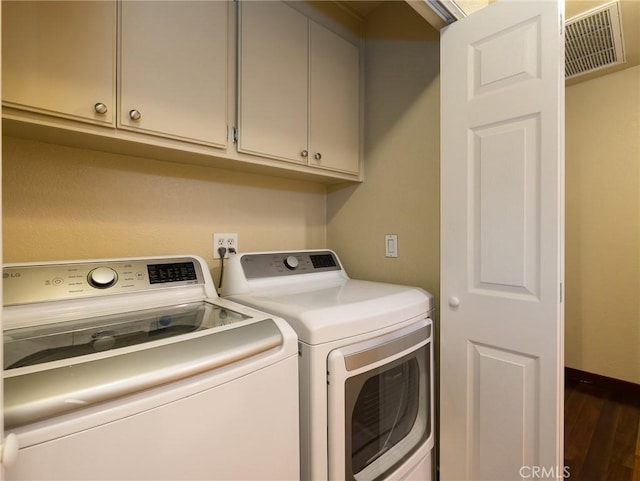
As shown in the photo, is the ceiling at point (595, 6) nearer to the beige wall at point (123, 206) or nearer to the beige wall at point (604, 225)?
the beige wall at point (604, 225)

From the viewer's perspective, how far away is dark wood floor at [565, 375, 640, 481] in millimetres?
1645

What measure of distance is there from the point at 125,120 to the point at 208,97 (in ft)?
1.07

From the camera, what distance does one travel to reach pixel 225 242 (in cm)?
161

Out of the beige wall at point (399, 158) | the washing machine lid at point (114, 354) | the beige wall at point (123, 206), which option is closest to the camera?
the washing machine lid at point (114, 354)

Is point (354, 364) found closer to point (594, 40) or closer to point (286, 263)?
point (286, 263)

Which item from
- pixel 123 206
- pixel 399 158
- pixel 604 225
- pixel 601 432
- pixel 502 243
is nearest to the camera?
pixel 502 243

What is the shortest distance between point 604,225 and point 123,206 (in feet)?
10.8

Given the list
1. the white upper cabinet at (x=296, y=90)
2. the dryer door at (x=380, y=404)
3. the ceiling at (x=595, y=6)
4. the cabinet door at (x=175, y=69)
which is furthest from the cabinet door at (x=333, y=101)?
the dryer door at (x=380, y=404)

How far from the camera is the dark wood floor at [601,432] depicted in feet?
5.40

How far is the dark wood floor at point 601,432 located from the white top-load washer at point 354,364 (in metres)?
1.05

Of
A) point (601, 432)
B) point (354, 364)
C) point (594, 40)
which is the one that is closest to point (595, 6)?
point (594, 40)

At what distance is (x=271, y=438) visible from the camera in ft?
2.74

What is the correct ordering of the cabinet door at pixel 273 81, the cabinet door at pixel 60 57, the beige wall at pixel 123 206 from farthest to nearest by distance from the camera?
the cabinet door at pixel 273 81 → the beige wall at pixel 123 206 → the cabinet door at pixel 60 57

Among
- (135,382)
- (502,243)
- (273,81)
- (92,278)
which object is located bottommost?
(135,382)
